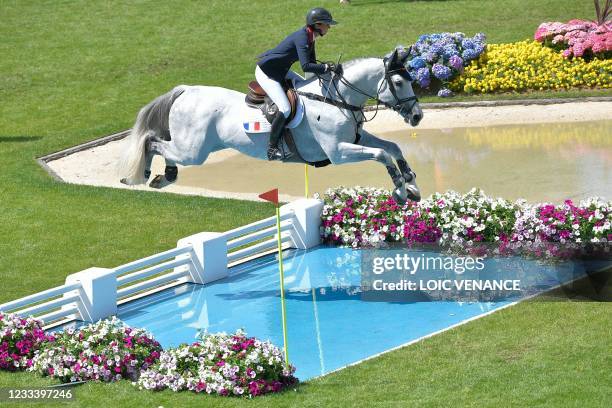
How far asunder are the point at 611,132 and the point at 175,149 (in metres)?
13.5

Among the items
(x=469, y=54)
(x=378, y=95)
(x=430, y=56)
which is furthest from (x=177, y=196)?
(x=469, y=54)

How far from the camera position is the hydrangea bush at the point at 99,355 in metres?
15.2

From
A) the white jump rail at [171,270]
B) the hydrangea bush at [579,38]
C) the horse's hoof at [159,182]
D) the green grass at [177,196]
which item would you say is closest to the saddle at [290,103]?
the horse's hoof at [159,182]

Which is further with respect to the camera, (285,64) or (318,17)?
(285,64)

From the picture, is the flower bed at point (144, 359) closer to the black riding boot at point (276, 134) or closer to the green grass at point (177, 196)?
the green grass at point (177, 196)

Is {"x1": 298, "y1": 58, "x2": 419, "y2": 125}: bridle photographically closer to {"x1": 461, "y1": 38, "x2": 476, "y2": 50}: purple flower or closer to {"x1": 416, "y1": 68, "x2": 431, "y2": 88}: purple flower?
{"x1": 416, "y1": 68, "x2": 431, "y2": 88}: purple flower

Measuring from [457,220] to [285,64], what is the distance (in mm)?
4372

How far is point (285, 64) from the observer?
1739 centimetres

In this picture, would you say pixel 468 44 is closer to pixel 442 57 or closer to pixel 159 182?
pixel 442 57

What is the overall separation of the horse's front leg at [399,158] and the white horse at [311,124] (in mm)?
14

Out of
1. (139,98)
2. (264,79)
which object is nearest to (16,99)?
(139,98)

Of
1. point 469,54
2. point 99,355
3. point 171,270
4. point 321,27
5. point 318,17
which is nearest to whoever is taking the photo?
point 99,355

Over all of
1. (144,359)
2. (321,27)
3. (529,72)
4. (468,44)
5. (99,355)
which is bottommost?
(144,359)

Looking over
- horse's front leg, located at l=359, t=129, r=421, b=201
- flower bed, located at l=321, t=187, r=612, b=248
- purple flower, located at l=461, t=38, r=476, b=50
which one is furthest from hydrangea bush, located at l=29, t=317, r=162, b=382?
purple flower, located at l=461, t=38, r=476, b=50
